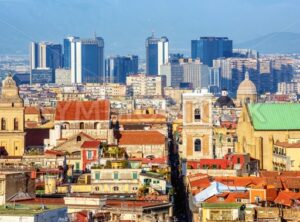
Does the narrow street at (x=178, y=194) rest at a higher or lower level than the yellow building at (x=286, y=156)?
lower

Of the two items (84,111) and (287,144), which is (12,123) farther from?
(287,144)

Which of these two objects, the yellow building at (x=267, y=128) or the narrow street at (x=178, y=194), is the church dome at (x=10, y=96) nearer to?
the narrow street at (x=178, y=194)

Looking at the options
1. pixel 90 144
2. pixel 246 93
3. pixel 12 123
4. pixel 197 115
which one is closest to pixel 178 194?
pixel 90 144

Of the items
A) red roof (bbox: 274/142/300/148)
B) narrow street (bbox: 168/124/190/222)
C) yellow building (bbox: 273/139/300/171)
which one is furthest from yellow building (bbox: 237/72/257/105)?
yellow building (bbox: 273/139/300/171)

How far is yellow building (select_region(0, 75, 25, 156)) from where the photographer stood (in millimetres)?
65688

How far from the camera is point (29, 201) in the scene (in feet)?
119

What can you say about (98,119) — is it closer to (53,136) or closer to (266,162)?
(53,136)

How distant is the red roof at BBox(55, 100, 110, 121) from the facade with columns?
3958mm

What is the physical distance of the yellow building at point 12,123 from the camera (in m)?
65.7

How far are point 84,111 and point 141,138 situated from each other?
299cm

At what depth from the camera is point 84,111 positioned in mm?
65625

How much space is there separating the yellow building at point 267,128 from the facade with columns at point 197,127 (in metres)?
2.04

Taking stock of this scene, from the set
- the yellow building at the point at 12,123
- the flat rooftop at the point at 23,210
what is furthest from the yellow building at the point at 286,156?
the flat rooftop at the point at 23,210

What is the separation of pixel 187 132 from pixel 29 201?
28.5 metres
